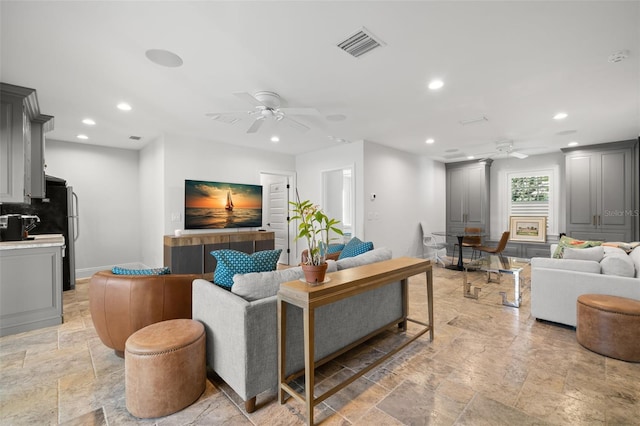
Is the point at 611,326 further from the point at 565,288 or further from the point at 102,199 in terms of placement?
the point at 102,199

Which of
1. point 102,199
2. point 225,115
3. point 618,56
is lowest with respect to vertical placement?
point 102,199

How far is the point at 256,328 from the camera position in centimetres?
175

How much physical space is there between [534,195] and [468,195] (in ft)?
4.86

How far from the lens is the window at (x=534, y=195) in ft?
→ 22.6

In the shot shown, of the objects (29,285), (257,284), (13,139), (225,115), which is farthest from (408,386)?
(13,139)

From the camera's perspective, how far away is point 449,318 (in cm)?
336

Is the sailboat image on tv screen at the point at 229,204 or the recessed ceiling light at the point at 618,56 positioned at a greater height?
the recessed ceiling light at the point at 618,56

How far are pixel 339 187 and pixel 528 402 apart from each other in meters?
6.45

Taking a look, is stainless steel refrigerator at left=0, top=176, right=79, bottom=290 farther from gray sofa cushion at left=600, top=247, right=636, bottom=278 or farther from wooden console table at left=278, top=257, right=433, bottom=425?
gray sofa cushion at left=600, top=247, right=636, bottom=278

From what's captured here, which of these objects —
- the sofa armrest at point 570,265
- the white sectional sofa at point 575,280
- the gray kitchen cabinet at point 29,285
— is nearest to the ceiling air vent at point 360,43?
the sofa armrest at point 570,265

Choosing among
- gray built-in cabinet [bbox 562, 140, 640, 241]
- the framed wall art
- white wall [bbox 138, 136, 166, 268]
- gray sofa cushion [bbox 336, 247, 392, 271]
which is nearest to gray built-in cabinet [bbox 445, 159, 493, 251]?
the framed wall art

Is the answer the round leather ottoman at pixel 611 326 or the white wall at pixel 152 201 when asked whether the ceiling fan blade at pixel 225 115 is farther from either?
the round leather ottoman at pixel 611 326

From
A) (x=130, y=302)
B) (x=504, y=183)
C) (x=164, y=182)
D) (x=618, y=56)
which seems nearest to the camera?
(x=130, y=302)

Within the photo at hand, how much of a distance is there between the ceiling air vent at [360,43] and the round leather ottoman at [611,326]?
299 centimetres
